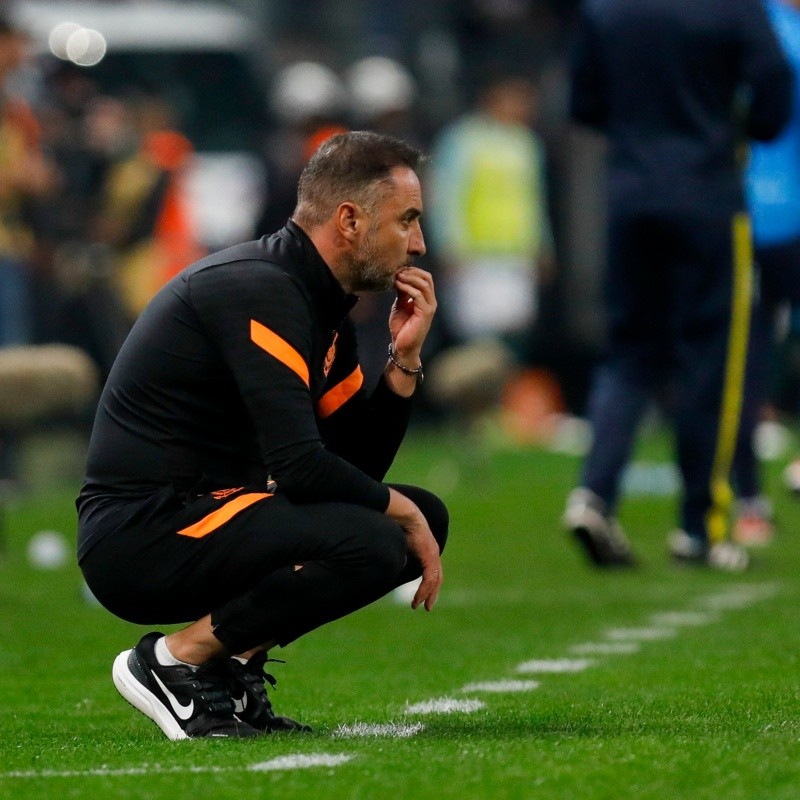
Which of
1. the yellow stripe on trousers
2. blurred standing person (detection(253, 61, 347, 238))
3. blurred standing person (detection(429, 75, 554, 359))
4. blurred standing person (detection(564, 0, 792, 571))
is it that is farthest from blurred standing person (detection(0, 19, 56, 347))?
blurred standing person (detection(429, 75, 554, 359))

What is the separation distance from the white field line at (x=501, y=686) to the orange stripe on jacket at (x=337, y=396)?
37.5 inches

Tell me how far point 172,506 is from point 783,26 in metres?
6.12

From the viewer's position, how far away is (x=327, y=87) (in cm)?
1462

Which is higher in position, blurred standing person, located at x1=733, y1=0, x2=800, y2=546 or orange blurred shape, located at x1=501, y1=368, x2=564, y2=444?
blurred standing person, located at x1=733, y1=0, x2=800, y2=546

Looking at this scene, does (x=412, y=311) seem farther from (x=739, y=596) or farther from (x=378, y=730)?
(x=739, y=596)

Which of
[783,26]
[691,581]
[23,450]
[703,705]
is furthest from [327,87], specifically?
[703,705]

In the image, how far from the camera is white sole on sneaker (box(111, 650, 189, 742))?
510 cm

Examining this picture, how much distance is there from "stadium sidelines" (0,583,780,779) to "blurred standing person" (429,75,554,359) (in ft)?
28.8

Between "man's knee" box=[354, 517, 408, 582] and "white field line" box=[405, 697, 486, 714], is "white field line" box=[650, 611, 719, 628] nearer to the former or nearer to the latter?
"white field line" box=[405, 697, 486, 714]

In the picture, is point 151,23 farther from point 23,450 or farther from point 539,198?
point 23,450

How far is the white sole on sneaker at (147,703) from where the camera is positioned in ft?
16.7

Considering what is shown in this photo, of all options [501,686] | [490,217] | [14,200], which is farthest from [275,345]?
[490,217]

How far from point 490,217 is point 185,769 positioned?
12.8m

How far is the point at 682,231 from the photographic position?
9141 mm
